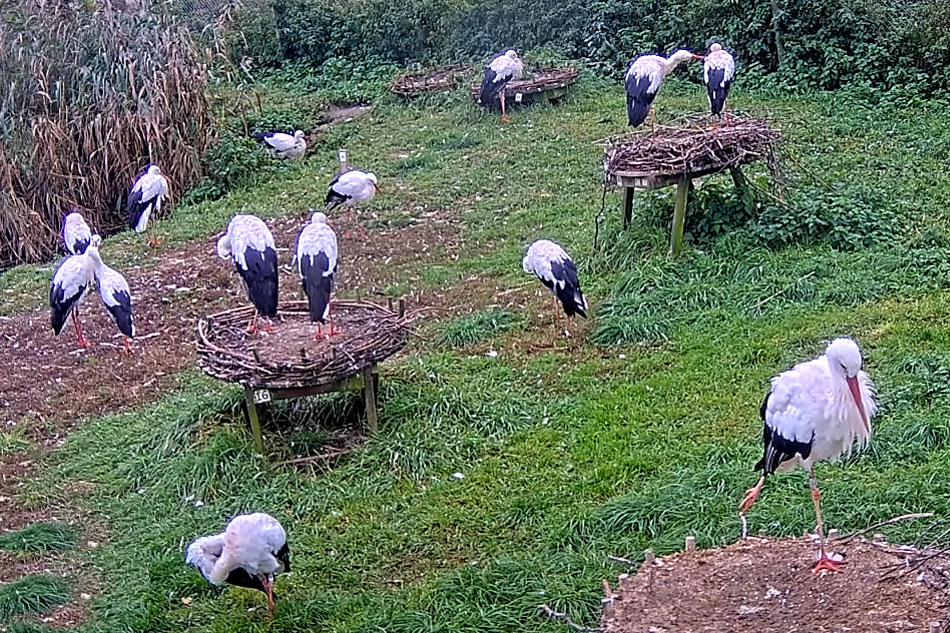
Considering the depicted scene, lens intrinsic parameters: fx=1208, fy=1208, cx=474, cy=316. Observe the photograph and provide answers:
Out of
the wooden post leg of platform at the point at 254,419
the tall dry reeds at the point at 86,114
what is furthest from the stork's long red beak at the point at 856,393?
the tall dry reeds at the point at 86,114

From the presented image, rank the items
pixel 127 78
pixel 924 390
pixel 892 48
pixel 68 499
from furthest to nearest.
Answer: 1. pixel 892 48
2. pixel 127 78
3. pixel 68 499
4. pixel 924 390

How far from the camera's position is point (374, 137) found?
15.5 m

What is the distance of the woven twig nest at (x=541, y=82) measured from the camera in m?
15.6

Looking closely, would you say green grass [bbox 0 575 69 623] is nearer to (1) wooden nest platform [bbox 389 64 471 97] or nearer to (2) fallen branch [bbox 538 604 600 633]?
(2) fallen branch [bbox 538 604 600 633]

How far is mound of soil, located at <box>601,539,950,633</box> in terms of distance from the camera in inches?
165

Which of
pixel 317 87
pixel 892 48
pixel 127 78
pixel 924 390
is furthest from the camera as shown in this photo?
pixel 317 87

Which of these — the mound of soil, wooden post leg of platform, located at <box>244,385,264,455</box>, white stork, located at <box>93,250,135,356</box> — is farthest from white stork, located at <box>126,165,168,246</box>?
the mound of soil

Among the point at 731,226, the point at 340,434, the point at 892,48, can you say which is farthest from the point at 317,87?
the point at 340,434

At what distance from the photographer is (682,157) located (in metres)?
8.71

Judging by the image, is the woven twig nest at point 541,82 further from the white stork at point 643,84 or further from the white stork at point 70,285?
the white stork at point 70,285

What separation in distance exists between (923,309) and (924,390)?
1.38 m

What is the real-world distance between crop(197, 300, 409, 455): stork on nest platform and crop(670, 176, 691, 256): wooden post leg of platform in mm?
2681

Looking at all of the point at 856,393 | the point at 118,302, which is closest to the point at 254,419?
the point at 118,302

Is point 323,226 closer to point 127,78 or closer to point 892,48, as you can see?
point 127,78
